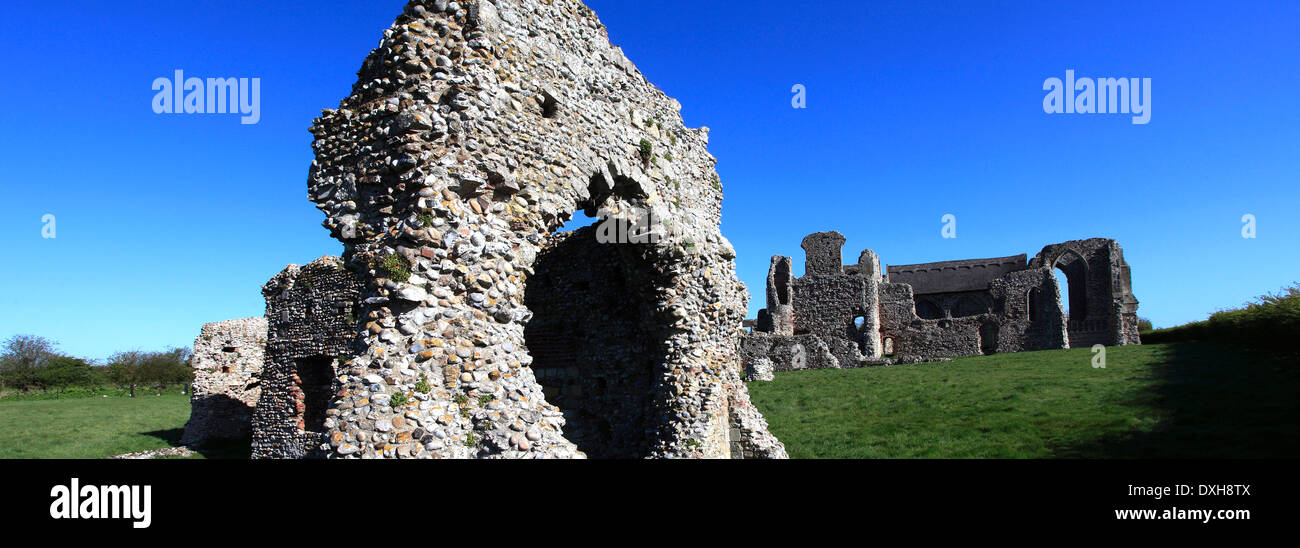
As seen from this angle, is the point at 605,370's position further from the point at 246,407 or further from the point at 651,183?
the point at 246,407

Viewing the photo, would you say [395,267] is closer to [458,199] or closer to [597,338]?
[458,199]

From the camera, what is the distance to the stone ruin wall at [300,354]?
1664cm

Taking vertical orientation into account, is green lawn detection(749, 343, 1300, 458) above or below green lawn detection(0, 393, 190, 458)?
above

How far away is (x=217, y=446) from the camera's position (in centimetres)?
1986

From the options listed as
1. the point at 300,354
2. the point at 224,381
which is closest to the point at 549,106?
the point at 300,354

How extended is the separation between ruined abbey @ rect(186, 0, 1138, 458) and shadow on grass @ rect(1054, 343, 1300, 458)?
5824mm

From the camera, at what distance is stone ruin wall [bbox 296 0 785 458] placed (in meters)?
5.31

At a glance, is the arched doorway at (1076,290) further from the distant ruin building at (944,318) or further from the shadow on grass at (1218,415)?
the shadow on grass at (1218,415)

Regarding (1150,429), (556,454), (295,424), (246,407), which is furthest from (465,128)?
(246,407)

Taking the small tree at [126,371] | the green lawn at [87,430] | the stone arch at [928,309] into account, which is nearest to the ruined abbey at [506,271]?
the green lawn at [87,430]

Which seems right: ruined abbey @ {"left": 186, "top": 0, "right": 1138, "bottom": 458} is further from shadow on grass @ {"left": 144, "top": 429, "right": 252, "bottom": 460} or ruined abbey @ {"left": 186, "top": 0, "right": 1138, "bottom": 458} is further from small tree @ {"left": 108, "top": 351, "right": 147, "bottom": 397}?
small tree @ {"left": 108, "top": 351, "right": 147, "bottom": 397}

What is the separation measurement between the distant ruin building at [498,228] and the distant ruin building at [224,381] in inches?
617

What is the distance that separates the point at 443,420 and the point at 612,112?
184 inches

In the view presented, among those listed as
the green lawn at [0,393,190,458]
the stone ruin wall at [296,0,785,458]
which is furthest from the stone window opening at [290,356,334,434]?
the stone ruin wall at [296,0,785,458]
